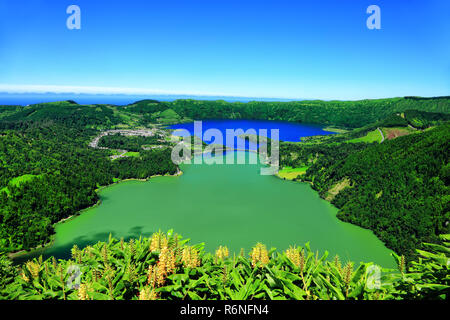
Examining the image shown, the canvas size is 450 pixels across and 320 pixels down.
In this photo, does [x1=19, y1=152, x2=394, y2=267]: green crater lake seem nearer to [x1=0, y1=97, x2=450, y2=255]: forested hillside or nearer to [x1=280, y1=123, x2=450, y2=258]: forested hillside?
[x1=280, y1=123, x2=450, y2=258]: forested hillside

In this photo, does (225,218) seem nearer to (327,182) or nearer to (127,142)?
(327,182)

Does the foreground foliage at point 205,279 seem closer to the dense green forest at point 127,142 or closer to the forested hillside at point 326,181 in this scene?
the forested hillside at point 326,181

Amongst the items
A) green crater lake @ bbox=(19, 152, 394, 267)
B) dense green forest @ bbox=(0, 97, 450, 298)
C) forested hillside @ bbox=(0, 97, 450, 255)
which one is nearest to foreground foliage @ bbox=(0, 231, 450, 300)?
green crater lake @ bbox=(19, 152, 394, 267)

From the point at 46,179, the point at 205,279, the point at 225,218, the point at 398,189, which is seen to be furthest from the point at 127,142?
the point at 205,279
